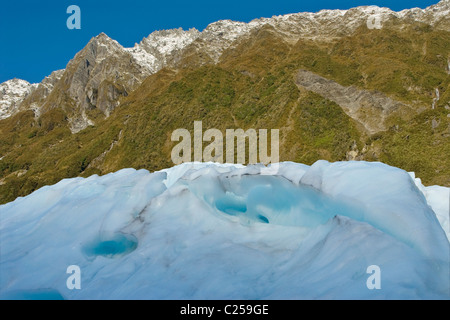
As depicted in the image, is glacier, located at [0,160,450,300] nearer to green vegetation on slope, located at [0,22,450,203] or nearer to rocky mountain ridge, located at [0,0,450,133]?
green vegetation on slope, located at [0,22,450,203]

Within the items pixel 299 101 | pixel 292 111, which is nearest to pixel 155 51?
pixel 299 101

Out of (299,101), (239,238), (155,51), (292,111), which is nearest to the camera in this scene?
(239,238)

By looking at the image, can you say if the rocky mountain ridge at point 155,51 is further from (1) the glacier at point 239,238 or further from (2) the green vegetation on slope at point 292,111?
(1) the glacier at point 239,238

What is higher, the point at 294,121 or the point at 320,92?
the point at 320,92

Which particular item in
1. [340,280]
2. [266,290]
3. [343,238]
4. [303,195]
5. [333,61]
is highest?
[333,61]

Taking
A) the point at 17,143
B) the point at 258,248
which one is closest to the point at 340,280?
the point at 258,248

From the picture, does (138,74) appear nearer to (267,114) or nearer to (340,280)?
(267,114)

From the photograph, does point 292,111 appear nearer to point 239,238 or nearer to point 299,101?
point 299,101
